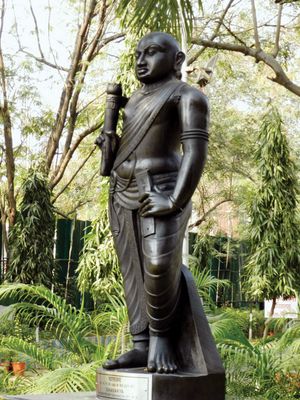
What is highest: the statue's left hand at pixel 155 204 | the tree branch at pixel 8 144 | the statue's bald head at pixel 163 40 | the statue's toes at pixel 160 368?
the tree branch at pixel 8 144

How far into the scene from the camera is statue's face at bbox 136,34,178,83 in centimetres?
461

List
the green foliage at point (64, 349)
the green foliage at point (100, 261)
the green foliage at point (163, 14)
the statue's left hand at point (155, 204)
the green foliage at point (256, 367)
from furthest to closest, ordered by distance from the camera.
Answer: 1. the green foliage at point (100, 261)
2. the green foliage at point (163, 14)
3. the green foliage at point (256, 367)
4. the green foliage at point (64, 349)
5. the statue's left hand at point (155, 204)

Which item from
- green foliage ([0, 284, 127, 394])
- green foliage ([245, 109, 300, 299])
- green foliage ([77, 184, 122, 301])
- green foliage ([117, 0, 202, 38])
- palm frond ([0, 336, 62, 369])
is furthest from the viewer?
green foliage ([245, 109, 300, 299])

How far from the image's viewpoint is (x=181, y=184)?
4.32m

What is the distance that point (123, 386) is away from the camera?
4.36 meters

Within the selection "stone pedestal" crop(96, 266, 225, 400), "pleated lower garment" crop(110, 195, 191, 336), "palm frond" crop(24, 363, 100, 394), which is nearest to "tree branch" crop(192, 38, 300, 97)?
"palm frond" crop(24, 363, 100, 394)

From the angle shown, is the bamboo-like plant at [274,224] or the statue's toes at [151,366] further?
the bamboo-like plant at [274,224]

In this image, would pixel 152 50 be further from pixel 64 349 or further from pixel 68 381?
pixel 64 349

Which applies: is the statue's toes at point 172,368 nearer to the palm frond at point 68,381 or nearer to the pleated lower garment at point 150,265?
the pleated lower garment at point 150,265

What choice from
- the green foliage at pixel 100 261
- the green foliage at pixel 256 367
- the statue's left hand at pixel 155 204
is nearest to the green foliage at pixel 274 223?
the green foliage at pixel 100 261

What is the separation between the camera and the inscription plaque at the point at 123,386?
167 inches

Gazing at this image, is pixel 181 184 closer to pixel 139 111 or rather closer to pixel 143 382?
pixel 139 111

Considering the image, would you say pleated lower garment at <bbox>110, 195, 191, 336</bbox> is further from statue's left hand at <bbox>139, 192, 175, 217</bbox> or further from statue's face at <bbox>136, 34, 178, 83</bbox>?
statue's face at <bbox>136, 34, 178, 83</bbox>

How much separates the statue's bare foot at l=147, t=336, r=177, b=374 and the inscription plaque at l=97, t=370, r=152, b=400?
0.09 metres
